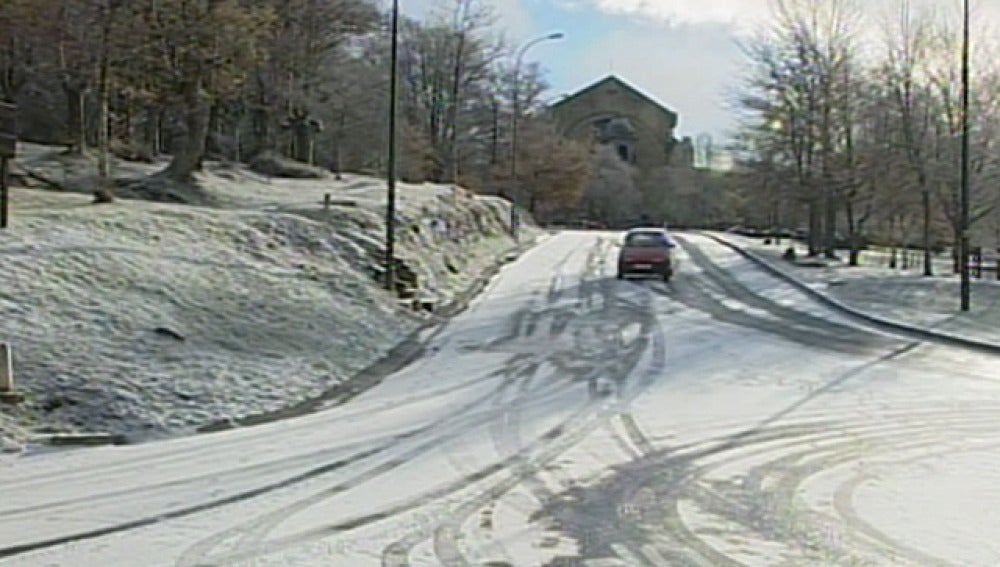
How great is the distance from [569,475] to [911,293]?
89.7 ft

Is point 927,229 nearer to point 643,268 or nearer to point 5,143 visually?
point 643,268

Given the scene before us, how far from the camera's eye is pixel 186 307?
1884cm

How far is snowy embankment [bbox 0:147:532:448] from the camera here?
14.3m

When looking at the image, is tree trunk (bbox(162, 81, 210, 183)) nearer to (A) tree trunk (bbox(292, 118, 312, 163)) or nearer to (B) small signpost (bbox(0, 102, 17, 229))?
(B) small signpost (bbox(0, 102, 17, 229))

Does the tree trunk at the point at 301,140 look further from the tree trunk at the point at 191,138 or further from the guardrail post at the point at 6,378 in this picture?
the guardrail post at the point at 6,378

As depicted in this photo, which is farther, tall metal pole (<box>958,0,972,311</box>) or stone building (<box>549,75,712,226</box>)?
stone building (<box>549,75,712,226</box>)

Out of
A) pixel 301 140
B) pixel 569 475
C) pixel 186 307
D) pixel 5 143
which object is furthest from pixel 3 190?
pixel 301 140

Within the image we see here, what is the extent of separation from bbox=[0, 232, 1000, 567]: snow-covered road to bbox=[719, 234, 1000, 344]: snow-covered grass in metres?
7.17

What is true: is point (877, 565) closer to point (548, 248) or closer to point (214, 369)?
point (214, 369)

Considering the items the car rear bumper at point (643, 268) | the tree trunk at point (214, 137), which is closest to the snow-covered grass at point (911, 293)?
the car rear bumper at point (643, 268)

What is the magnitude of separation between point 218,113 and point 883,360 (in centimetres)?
3639

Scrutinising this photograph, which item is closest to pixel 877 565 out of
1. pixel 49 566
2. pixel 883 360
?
pixel 49 566

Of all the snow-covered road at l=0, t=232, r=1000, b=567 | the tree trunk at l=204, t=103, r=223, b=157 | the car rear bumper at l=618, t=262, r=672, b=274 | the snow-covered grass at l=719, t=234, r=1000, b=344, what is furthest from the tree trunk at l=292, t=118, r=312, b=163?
the snow-covered road at l=0, t=232, r=1000, b=567

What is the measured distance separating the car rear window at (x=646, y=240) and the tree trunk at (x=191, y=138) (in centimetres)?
1417
